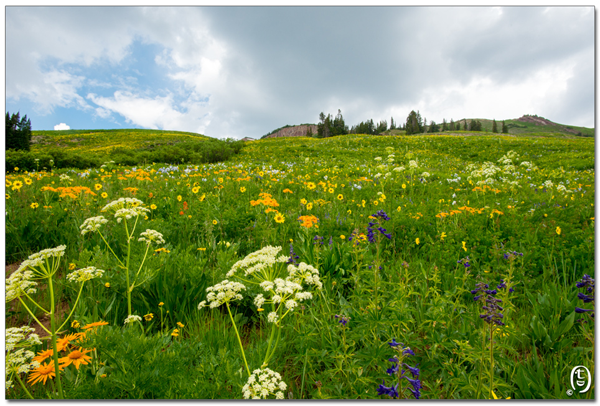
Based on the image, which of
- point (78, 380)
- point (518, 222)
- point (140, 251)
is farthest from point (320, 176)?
point (78, 380)

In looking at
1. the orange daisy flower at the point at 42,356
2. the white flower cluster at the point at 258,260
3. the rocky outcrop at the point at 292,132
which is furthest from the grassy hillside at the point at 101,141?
the rocky outcrop at the point at 292,132

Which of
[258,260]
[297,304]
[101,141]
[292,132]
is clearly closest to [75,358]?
[258,260]

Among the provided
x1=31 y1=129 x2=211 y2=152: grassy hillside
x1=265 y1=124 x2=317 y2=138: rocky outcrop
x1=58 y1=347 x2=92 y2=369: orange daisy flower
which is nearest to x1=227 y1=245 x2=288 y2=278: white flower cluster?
x1=58 y1=347 x2=92 y2=369: orange daisy flower

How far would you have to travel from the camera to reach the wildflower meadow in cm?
143

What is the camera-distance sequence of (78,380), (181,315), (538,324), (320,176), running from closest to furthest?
(78,380), (538,324), (181,315), (320,176)

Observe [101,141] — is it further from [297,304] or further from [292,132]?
[292,132]

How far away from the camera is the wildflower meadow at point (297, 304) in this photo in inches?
56.2

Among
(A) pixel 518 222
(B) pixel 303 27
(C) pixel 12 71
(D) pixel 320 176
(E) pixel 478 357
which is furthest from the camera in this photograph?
(D) pixel 320 176

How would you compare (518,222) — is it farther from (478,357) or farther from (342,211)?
(478,357)

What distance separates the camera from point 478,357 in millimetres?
1386

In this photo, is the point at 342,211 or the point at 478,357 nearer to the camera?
the point at 478,357

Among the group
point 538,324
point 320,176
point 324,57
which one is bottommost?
point 538,324

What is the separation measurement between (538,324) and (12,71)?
4.84m

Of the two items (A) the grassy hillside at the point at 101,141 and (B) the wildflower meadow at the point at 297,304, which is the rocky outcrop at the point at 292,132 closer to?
(A) the grassy hillside at the point at 101,141
